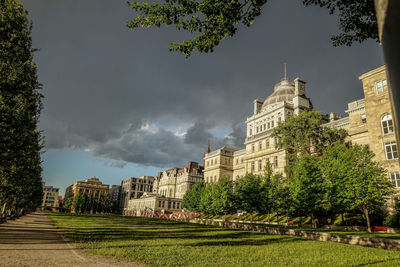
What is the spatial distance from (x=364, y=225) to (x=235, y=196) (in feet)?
71.8

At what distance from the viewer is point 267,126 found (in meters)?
61.0

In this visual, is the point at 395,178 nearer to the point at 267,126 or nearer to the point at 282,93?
the point at 267,126

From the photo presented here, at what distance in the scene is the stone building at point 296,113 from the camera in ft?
107

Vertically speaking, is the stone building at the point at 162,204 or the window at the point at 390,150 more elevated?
the window at the point at 390,150

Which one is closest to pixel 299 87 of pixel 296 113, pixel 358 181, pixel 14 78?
pixel 296 113

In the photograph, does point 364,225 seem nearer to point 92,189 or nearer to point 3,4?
point 3,4

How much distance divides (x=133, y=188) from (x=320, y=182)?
138019 mm

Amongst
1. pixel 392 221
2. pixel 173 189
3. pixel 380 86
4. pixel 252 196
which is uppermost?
pixel 380 86

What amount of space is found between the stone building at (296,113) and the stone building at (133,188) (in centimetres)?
8380

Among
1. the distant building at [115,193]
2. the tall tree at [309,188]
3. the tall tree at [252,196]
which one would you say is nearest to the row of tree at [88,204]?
the distant building at [115,193]

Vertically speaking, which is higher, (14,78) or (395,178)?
(14,78)

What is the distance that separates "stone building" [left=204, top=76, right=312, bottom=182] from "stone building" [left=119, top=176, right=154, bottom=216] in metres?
89.1

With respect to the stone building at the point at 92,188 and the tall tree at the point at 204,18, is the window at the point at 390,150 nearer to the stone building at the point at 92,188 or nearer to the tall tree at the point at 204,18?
the tall tree at the point at 204,18

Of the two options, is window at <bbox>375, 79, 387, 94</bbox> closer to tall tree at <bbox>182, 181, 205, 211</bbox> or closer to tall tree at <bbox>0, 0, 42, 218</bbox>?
tall tree at <bbox>0, 0, 42, 218</bbox>
